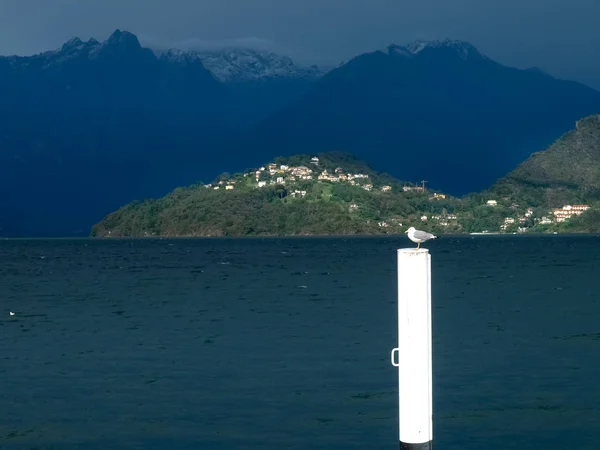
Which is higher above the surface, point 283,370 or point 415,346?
point 415,346

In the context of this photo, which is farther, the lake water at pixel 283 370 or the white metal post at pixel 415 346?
the lake water at pixel 283 370

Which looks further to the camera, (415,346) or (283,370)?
(283,370)

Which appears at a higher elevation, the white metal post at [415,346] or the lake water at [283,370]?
the white metal post at [415,346]

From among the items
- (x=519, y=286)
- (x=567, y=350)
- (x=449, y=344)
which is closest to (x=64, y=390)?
(x=449, y=344)

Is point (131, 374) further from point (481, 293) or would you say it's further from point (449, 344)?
point (481, 293)

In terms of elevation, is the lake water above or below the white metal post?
below
